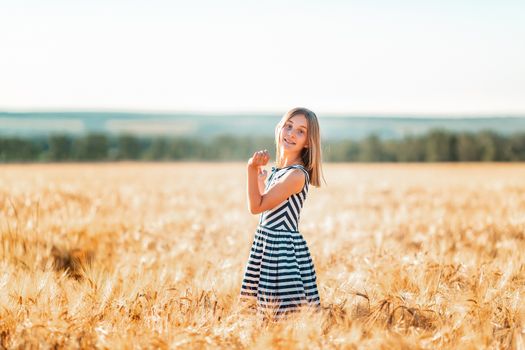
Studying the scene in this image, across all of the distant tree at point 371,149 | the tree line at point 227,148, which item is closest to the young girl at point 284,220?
the tree line at point 227,148

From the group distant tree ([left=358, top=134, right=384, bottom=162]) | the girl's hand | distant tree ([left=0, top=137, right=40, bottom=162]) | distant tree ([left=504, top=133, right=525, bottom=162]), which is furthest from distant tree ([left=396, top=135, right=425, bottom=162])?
the girl's hand

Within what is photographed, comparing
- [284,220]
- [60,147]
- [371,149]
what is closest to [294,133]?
[284,220]

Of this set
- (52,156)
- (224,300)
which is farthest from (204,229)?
(52,156)

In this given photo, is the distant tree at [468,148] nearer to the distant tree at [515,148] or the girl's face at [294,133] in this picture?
the distant tree at [515,148]

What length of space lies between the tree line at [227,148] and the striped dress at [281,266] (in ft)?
155

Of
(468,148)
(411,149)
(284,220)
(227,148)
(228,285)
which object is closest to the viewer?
(284,220)

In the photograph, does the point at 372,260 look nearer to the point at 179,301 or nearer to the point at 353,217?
the point at 179,301

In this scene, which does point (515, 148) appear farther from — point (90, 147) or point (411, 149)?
point (90, 147)

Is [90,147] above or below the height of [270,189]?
below

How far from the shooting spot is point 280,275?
351 cm

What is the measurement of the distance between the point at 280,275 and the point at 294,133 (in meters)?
0.81

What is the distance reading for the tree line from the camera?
51656 millimetres

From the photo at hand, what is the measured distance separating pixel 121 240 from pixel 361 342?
10.3 ft

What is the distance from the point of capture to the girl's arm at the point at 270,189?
345cm
